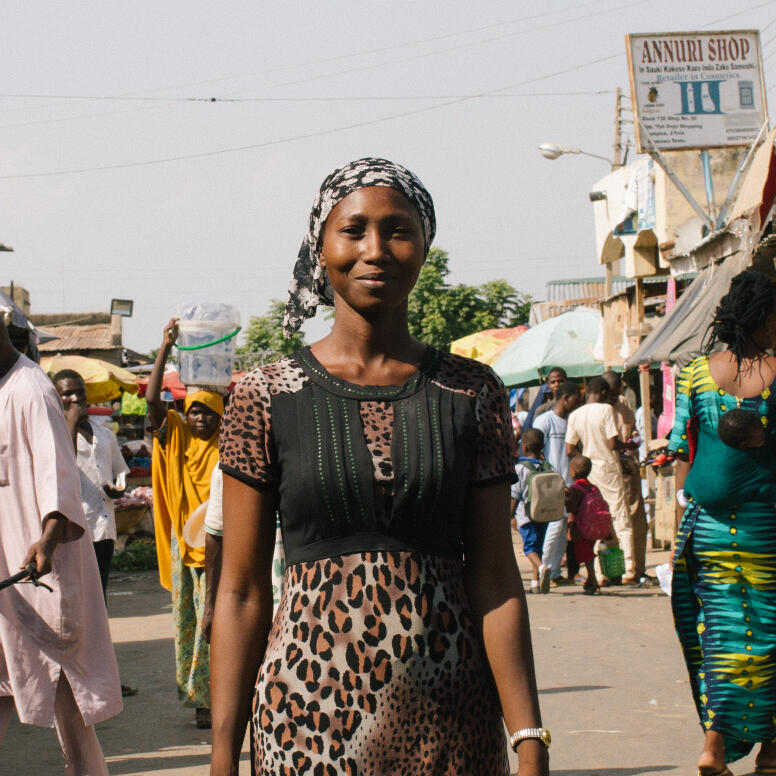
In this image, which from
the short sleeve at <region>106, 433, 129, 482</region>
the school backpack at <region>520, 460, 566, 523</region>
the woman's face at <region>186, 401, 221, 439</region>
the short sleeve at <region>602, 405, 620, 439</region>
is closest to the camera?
the woman's face at <region>186, 401, 221, 439</region>

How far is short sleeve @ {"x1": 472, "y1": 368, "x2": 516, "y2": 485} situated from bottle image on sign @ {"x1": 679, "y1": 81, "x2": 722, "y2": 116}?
13389mm

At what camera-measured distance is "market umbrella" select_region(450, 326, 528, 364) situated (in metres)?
28.1

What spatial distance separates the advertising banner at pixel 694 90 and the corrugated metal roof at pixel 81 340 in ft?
48.2

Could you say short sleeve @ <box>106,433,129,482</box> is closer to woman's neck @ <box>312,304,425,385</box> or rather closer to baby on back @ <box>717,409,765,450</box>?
baby on back @ <box>717,409,765,450</box>

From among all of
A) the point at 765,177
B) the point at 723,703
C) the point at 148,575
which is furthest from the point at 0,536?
the point at 148,575

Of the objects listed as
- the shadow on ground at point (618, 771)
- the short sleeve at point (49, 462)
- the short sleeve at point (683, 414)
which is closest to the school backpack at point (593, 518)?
the shadow on ground at point (618, 771)

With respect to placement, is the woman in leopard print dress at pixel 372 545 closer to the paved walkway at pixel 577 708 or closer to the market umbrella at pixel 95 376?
the paved walkway at pixel 577 708

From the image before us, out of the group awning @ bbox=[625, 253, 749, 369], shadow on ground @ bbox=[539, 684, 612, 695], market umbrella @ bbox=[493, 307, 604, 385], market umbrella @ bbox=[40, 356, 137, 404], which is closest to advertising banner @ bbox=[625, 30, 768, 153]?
awning @ bbox=[625, 253, 749, 369]

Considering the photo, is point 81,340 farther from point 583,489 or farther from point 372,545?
point 372,545

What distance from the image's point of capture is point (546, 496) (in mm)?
11203

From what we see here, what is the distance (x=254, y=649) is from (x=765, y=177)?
8803 millimetres

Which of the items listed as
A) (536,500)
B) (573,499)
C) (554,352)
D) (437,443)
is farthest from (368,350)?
(554,352)

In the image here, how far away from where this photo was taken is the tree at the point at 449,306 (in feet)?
151

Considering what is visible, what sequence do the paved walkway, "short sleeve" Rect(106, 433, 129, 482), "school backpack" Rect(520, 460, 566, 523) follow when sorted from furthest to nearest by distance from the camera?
"school backpack" Rect(520, 460, 566, 523), "short sleeve" Rect(106, 433, 129, 482), the paved walkway
